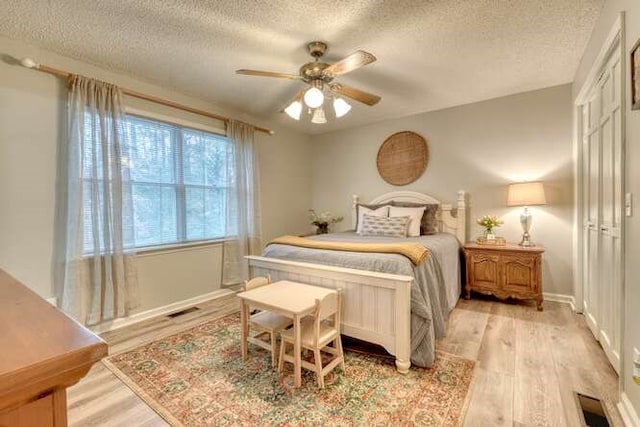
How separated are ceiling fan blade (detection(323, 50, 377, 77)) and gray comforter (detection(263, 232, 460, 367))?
4.54 feet

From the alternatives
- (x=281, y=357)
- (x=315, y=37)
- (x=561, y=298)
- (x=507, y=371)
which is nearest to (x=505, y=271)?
(x=561, y=298)

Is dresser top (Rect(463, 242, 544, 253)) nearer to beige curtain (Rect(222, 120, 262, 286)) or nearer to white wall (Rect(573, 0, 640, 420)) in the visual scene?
white wall (Rect(573, 0, 640, 420))

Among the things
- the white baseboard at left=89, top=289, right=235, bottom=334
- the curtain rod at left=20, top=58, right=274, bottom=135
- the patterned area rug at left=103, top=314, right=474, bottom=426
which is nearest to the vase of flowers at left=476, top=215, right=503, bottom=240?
the patterned area rug at left=103, top=314, right=474, bottom=426

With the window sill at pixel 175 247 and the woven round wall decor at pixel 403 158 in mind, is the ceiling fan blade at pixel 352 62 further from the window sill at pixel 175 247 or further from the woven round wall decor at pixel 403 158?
the window sill at pixel 175 247

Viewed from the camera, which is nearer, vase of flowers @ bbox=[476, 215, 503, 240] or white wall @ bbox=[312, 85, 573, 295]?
white wall @ bbox=[312, 85, 573, 295]

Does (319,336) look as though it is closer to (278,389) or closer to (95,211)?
(278,389)

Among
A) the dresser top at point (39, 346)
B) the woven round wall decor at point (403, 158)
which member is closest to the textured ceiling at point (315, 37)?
the woven round wall decor at point (403, 158)

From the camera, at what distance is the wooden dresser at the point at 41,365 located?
44cm

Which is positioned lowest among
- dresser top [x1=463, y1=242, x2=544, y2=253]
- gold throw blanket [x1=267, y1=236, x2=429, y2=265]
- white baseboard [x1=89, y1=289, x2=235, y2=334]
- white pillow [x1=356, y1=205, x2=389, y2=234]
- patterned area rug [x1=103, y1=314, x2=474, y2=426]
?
patterned area rug [x1=103, y1=314, x2=474, y2=426]

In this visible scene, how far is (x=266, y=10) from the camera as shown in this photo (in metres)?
2.02

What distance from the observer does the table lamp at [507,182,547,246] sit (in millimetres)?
3211

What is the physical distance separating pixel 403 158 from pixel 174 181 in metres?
3.01

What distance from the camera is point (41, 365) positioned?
458 mm

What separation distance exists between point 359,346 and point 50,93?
3.30m
